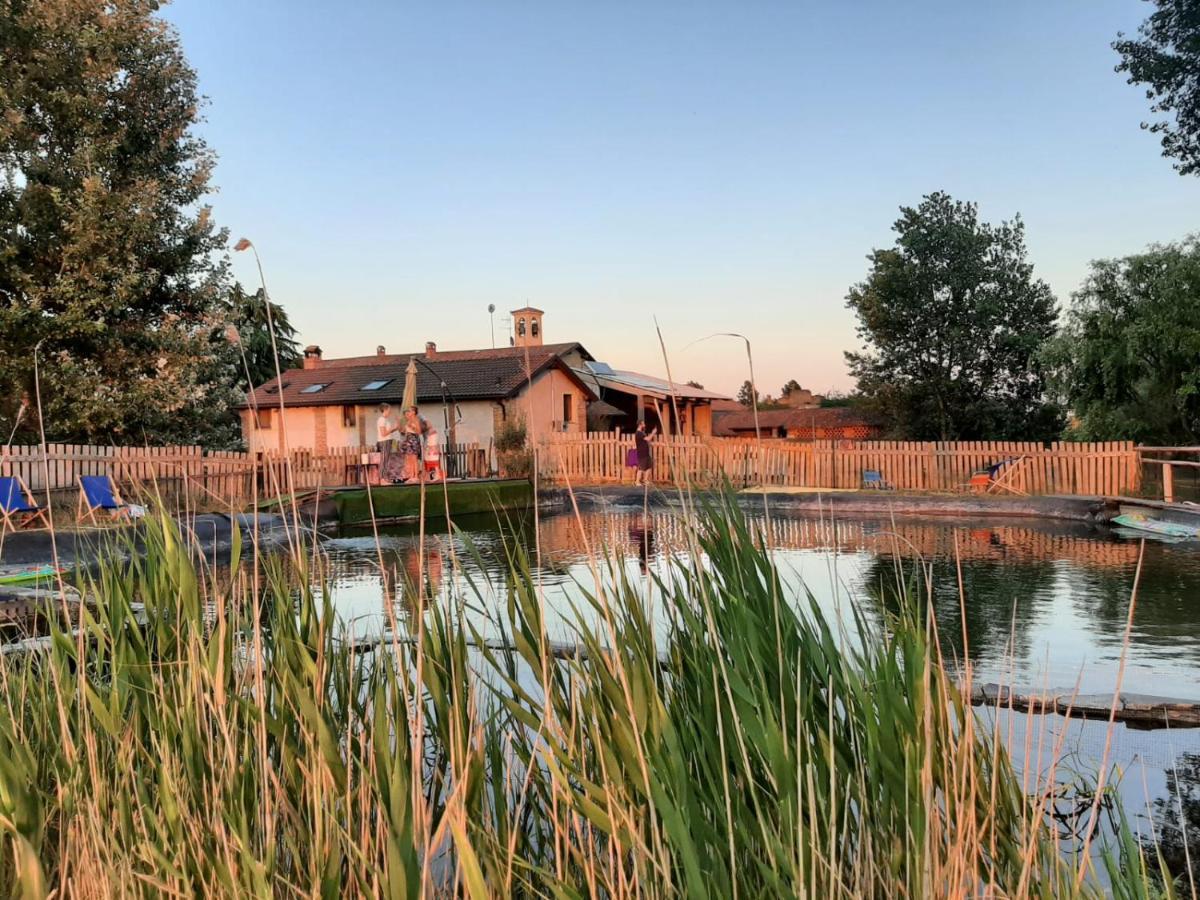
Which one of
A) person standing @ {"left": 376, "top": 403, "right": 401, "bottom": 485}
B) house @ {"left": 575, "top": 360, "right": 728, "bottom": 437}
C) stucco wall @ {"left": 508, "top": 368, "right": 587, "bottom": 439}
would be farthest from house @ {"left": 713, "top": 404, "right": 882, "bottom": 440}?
person standing @ {"left": 376, "top": 403, "right": 401, "bottom": 485}

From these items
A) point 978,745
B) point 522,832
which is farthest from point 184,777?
point 978,745

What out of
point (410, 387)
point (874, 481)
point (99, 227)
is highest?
point (99, 227)

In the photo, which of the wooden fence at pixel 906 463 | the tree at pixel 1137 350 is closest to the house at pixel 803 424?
the tree at pixel 1137 350

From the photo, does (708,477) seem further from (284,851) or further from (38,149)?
(38,149)

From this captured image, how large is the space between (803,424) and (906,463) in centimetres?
2833

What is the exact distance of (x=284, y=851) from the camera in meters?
2.45

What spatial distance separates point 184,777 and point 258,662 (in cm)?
47

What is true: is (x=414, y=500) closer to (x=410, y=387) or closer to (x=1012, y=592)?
(x=410, y=387)

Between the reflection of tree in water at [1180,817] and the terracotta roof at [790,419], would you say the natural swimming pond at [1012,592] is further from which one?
the terracotta roof at [790,419]

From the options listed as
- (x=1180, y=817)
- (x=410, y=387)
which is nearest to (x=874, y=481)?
(x=410, y=387)

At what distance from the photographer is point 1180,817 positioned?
334 cm

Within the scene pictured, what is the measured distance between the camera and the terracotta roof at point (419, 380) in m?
30.7

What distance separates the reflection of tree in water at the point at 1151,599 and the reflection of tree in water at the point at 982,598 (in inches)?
16.7

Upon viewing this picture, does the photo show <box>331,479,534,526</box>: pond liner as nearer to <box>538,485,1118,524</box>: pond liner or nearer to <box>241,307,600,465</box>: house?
<box>538,485,1118,524</box>: pond liner
